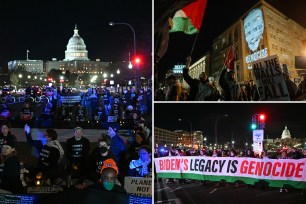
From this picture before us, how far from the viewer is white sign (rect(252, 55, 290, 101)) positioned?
16.7ft

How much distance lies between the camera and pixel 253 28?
520cm

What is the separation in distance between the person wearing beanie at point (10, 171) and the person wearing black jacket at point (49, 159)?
21 centimetres

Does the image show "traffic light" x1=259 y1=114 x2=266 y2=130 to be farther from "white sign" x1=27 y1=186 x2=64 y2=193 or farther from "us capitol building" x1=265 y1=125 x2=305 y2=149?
"white sign" x1=27 y1=186 x2=64 y2=193

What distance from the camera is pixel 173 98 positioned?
17.5ft

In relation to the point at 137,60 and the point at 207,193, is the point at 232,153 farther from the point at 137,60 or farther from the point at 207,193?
the point at 137,60

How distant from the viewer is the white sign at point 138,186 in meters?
5.81

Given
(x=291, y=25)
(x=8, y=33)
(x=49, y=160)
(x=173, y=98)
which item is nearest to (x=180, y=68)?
(x=173, y=98)

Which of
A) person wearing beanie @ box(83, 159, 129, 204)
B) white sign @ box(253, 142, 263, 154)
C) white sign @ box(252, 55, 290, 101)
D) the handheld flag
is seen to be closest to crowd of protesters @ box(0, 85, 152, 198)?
person wearing beanie @ box(83, 159, 129, 204)

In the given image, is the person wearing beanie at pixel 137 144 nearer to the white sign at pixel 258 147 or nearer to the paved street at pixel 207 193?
the paved street at pixel 207 193

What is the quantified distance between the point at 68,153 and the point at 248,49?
272 cm

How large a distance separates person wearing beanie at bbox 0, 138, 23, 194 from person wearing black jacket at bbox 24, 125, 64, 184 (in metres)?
0.21

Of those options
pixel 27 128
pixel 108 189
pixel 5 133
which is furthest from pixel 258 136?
pixel 5 133

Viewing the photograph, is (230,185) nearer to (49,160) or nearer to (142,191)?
(142,191)

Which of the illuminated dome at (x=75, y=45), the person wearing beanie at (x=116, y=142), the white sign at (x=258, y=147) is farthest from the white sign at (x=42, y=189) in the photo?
the white sign at (x=258, y=147)
